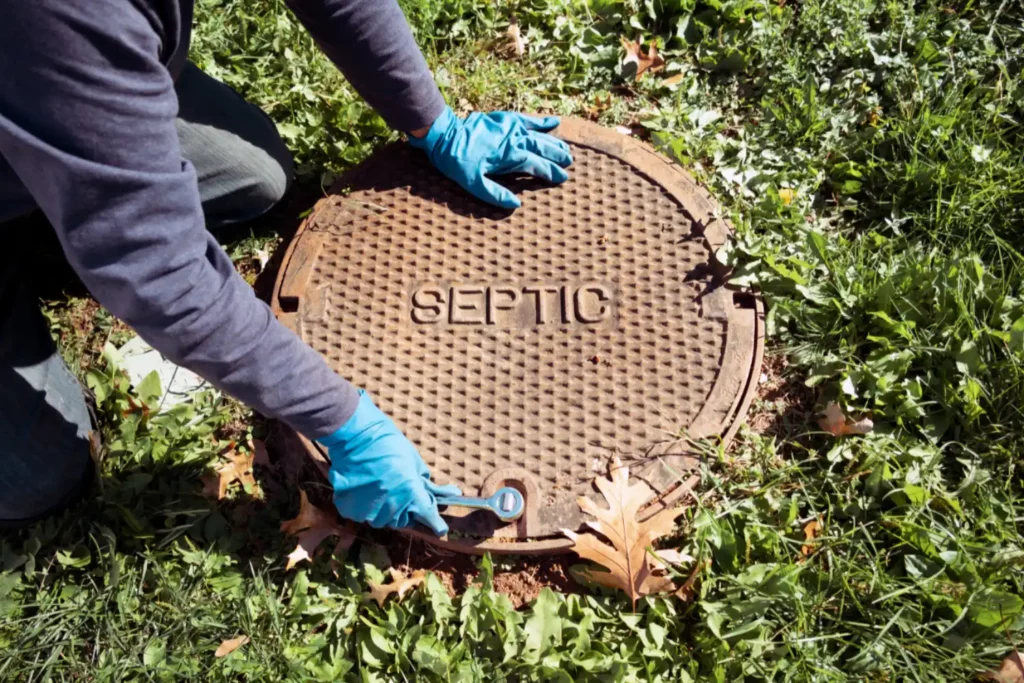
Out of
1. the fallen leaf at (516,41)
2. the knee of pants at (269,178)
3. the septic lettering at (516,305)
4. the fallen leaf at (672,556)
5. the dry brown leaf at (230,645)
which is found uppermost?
the fallen leaf at (516,41)

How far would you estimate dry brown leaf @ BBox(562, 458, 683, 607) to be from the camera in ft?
5.78

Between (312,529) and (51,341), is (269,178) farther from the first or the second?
(312,529)

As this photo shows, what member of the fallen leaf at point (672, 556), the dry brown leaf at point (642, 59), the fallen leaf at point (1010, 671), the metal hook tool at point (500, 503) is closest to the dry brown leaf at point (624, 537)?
the fallen leaf at point (672, 556)

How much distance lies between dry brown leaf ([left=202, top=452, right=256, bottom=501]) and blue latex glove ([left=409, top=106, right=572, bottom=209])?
104 cm

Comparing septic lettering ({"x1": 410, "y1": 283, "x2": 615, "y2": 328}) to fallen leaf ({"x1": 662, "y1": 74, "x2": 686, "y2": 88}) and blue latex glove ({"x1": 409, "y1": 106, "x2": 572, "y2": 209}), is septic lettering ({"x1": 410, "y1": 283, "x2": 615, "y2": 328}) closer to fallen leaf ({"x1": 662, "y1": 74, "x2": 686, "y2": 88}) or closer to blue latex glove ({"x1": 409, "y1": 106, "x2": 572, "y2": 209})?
blue latex glove ({"x1": 409, "y1": 106, "x2": 572, "y2": 209})

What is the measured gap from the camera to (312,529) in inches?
76.4

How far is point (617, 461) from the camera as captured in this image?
1859 mm

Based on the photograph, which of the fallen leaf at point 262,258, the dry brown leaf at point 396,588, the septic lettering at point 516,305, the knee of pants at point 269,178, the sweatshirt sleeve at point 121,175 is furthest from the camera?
the fallen leaf at point 262,258

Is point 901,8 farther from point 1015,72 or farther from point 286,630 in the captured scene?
point 286,630

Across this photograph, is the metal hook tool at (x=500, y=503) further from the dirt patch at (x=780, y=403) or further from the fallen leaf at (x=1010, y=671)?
the fallen leaf at (x=1010, y=671)

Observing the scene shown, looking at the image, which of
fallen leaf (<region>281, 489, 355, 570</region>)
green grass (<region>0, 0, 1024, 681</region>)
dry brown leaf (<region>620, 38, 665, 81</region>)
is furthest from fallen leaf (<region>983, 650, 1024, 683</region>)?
dry brown leaf (<region>620, 38, 665, 81</region>)

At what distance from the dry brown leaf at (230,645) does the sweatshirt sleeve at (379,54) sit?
1499 millimetres

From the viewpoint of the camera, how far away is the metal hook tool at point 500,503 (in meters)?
1.80

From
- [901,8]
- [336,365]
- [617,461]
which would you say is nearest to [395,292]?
[336,365]
